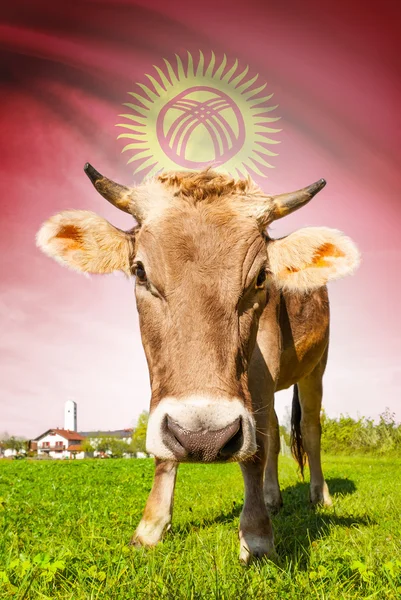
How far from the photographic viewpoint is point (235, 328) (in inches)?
160

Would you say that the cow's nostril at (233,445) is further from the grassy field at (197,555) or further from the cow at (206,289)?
the grassy field at (197,555)

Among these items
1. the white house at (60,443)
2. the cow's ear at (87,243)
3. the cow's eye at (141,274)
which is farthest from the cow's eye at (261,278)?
the white house at (60,443)

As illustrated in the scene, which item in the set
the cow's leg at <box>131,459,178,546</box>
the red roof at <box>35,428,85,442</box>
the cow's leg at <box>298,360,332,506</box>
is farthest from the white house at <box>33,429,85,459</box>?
the cow's leg at <box>131,459,178,546</box>

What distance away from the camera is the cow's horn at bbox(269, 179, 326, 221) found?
5016 mm

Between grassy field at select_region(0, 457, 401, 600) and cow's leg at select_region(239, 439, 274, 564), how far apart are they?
0.11 metres

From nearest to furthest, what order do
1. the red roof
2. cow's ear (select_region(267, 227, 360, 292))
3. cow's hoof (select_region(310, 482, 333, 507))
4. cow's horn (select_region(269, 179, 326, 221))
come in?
cow's horn (select_region(269, 179, 326, 221)) < cow's ear (select_region(267, 227, 360, 292)) < cow's hoof (select_region(310, 482, 333, 507)) < the red roof

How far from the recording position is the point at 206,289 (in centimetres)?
400

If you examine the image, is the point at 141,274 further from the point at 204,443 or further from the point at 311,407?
the point at 311,407

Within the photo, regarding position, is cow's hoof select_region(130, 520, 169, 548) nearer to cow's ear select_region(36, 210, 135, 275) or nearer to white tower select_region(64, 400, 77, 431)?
cow's ear select_region(36, 210, 135, 275)

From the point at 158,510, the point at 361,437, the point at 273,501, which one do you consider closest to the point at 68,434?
the point at 361,437

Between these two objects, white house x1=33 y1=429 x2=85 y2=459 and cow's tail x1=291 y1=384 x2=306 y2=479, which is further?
white house x1=33 y1=429 x2=85 y2=459

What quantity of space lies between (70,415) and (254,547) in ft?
438

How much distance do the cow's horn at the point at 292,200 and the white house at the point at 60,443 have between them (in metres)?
122

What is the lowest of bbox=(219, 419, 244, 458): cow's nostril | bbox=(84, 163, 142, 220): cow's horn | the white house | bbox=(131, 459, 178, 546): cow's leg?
the white house
